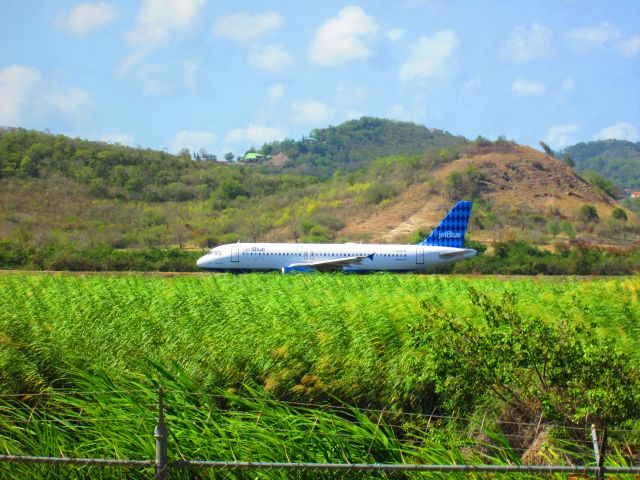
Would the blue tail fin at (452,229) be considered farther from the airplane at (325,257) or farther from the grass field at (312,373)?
the grass field at (312,373)

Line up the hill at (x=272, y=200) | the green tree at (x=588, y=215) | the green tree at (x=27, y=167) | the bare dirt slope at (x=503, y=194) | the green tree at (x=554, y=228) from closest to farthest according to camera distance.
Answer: the green tree at (x=554, y=228) < the hill at (x=272, y=200) < the bare dirt slope at (x=503, y=194) < the green tree at (x=588, y=215) < the green tree at (x=27, y=167)

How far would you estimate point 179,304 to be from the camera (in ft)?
58.4

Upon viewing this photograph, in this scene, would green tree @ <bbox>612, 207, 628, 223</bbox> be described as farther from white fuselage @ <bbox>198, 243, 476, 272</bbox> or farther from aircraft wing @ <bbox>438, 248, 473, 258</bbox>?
white fuselage @ <bbox>198, 243, 476, 272</bbox>

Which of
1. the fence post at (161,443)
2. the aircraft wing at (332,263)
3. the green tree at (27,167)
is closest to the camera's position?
the fence post at (161,443)

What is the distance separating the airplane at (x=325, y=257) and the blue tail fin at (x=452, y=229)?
59 centimetres

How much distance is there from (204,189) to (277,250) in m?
64.8

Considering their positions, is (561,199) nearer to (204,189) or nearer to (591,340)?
(204,189)

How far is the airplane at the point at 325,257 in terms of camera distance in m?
39.1

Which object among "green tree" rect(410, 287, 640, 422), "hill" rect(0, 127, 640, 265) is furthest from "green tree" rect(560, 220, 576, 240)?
"green tree" rect(410, 287, 640, 422)

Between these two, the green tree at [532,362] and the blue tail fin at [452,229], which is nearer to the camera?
the green tree at [532,362]

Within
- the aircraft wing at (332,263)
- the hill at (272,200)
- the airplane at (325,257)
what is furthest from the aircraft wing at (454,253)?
the hill at (272,200)

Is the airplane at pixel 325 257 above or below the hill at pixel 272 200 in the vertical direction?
below

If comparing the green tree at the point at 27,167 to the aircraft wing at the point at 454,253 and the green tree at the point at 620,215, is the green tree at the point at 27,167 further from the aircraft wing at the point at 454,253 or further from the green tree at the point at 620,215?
the green tree at the point at 620,215

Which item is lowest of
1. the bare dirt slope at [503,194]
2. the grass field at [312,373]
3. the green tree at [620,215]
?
the grass field at [312,373]
